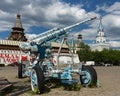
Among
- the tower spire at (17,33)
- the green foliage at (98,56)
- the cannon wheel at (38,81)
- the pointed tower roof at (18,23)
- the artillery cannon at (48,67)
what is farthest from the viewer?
the pointed tower roof at (18,23)

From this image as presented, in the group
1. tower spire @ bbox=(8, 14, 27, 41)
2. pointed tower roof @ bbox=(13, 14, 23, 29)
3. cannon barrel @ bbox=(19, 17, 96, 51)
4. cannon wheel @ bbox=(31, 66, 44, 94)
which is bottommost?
cannon wheel @ bbox=(31, 66, 44, 94)

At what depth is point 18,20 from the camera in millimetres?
119188

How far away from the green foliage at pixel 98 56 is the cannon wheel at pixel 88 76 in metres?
95.2

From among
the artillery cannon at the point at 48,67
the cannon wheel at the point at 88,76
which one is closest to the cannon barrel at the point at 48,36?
the artillery cannon at the point at 48,67

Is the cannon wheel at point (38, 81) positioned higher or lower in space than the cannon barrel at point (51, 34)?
lower

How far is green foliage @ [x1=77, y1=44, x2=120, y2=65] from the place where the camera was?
11100cm

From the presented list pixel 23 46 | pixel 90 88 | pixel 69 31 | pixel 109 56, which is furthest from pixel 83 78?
pixel 109 56

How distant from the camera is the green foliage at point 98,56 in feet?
364

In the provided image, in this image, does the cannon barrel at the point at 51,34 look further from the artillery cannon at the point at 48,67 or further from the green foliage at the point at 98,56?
the green foliage at the point at 98,56

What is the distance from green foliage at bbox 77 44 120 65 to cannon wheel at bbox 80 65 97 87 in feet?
312

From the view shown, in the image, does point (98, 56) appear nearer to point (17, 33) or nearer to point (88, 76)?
point (17, 33)

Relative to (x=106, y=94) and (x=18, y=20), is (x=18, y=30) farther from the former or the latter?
(x=106, y=94)

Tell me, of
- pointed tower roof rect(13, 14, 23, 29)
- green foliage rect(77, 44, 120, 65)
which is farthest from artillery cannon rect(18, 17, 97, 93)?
pointed tower roof rect(13, 14, 23, 29)

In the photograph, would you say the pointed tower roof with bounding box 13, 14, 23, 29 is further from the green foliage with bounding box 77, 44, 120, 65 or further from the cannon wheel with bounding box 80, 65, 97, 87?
the cannon wheel with bounding box 80, 65, 97, 87
